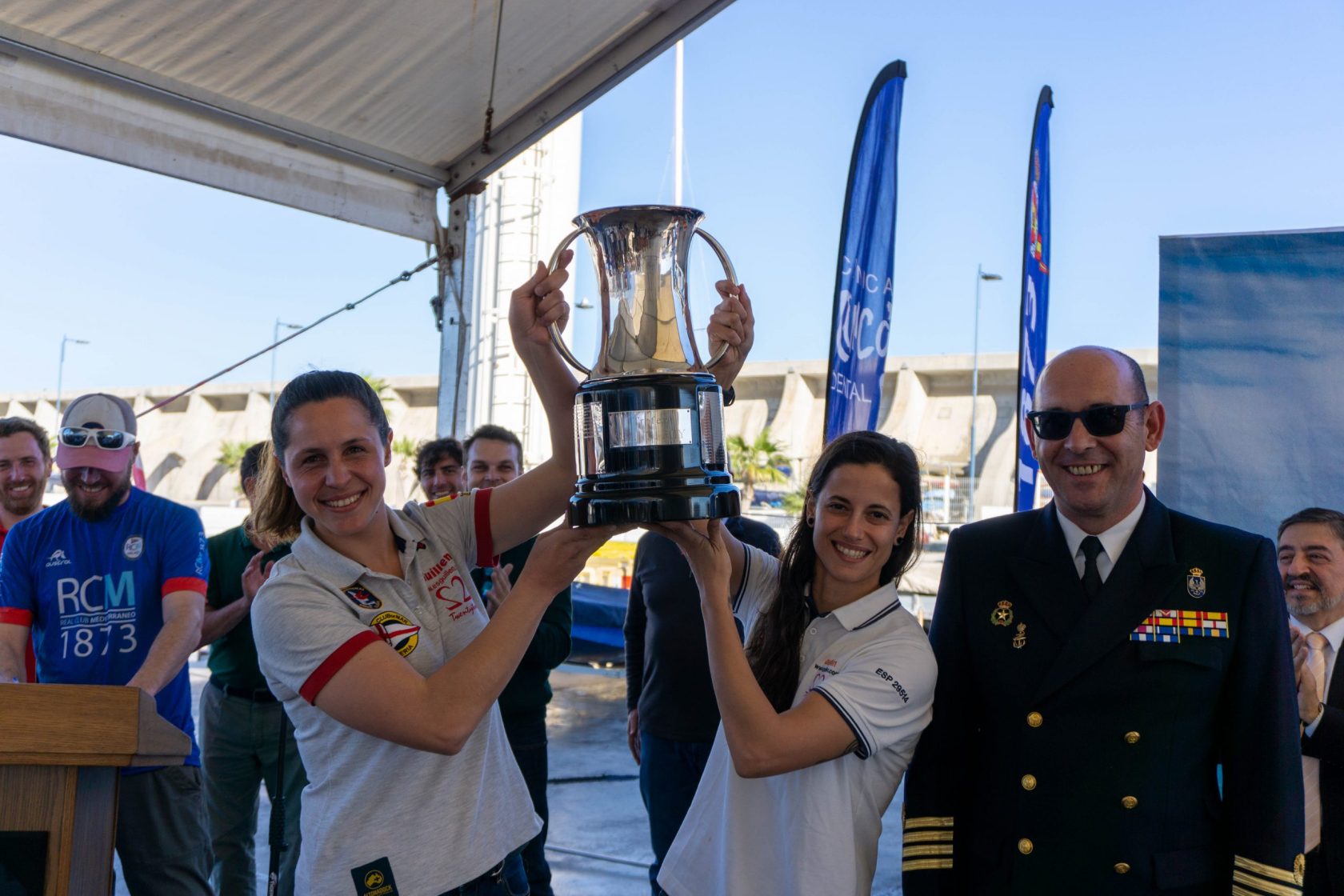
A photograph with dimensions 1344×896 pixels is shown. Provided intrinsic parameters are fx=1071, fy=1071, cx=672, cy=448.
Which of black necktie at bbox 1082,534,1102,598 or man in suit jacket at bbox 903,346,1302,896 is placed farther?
black necktie at bbox 1082,534,1102,598

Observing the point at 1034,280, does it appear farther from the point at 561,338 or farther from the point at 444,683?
the point at 444,683

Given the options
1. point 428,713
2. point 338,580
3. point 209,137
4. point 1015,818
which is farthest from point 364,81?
point 1015,818

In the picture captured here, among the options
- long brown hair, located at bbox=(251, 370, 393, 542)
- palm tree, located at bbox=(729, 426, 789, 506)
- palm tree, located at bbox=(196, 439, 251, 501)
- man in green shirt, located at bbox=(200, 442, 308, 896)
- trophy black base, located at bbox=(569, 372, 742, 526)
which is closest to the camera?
trophy black base, located at bbox=(569, 372, 742, 526)

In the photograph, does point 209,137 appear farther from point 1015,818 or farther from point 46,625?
point 1015,818

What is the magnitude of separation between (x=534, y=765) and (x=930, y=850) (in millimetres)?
2173

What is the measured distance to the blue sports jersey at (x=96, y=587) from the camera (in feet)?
10.0

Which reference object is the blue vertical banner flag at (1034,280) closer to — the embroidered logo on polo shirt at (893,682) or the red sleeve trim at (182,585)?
the embroidered logo on polo shirt at (893,682)

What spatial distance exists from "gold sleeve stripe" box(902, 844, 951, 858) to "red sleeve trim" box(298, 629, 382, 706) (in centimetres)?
108

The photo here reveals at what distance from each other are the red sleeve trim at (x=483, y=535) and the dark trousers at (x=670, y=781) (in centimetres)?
169

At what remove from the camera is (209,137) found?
394 cm

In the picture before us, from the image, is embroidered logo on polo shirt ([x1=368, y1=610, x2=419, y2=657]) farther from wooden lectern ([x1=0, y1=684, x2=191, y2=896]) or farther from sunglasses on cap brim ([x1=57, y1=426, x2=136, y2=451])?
sunglasses on cap brim ([x1=57, y1=426, x2=136, y2=451])

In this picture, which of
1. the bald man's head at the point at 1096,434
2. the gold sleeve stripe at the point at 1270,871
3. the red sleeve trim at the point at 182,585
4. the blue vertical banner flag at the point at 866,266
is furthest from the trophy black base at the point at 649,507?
the blue vertical banner flag at the point at 866,266

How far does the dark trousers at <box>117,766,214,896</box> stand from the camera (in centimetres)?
289

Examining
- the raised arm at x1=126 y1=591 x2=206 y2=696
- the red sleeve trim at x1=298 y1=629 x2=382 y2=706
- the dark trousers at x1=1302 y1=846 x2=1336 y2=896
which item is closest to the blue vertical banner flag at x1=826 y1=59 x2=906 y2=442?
the dark trousers at x1=1302 y1=846 x2=1336 y2=896
